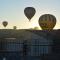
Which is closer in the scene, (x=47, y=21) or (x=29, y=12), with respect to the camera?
(x=47, y=21)

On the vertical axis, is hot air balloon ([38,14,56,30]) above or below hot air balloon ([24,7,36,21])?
below

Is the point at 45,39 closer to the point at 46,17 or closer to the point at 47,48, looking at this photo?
the point at 47,48

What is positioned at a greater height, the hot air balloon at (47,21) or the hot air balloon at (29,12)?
the hot air balloon at (29,12)

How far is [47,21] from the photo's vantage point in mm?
→ 25906

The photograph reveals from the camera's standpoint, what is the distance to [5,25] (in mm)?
48750

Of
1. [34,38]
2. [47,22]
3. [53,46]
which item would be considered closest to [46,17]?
[47,22]

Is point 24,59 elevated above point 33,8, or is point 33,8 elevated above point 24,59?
point 33,8

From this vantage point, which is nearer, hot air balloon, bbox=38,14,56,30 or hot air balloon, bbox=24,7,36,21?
hot air balloon, bbox=38,14,56,30

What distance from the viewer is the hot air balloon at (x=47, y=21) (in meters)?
25.6

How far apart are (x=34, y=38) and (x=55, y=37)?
2.53 meters

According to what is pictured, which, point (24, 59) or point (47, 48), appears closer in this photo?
point (24, 59)

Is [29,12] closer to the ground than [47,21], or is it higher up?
higher up

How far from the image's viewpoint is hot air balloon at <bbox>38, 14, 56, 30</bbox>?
25625 millimetres

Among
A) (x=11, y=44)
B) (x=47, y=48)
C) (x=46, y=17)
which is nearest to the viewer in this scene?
(x=47, y=48)
